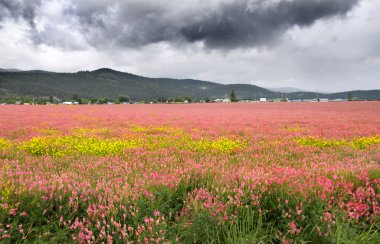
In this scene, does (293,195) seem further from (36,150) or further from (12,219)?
(36,150)

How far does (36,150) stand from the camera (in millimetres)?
8523

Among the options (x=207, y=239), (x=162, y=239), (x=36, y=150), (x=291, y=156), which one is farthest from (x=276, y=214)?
(x=36, y=150)

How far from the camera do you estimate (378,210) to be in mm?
3848

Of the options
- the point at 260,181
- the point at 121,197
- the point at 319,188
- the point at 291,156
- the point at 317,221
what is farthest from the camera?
Result: the point at 291,156

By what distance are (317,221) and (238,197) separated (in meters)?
1.09

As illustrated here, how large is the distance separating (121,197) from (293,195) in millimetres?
2563

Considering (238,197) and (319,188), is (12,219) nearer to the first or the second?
(238,197)

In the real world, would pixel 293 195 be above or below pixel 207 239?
above

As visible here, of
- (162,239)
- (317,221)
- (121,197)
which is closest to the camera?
(162,239)

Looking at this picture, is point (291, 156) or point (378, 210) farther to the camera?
point (291, 156)

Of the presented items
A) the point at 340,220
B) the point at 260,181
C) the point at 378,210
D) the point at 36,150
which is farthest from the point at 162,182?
the point at 36,150

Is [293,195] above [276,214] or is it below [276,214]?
above

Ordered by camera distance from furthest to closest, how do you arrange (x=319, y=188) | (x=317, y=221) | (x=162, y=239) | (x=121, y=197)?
(x=319, y=188), (x=121, y=197), (x=317, y=221), (x=162, y=239)

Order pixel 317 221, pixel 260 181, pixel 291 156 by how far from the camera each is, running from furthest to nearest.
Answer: pixel 291 156 < pixel 260 181 < pixel 317 221
